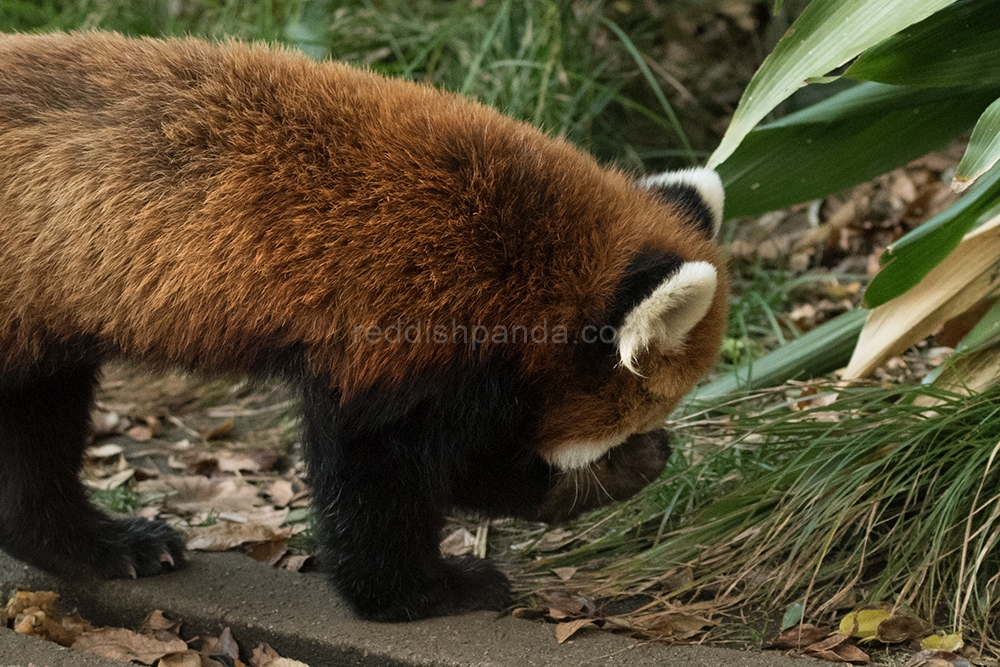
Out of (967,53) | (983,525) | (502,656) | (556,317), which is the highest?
(967,53)

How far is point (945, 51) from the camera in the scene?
3402mm

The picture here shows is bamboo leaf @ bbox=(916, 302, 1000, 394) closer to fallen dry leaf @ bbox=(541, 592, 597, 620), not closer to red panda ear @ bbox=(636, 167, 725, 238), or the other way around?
red panda ear @ bbox=(636, 167, 725, 238)

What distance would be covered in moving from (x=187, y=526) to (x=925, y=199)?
490 cm

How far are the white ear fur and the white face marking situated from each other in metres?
0.40

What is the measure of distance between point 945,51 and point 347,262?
227cm

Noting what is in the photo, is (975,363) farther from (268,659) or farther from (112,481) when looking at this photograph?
(112,481)

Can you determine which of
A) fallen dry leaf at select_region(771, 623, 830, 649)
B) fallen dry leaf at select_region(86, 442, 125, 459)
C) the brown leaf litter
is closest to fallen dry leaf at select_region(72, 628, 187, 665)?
the brown leaf litter

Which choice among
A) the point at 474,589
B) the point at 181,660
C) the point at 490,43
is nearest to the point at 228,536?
the point at 181,660

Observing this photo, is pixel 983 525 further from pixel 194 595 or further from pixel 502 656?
pixel 194 595

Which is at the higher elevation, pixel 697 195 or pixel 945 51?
pixel 945 51

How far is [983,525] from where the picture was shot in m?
3.07

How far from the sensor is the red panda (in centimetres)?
276

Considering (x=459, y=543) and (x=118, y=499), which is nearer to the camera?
(x=459, y=543)

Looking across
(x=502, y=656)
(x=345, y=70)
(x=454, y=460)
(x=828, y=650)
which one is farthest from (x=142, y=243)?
(x=828, y=650)
